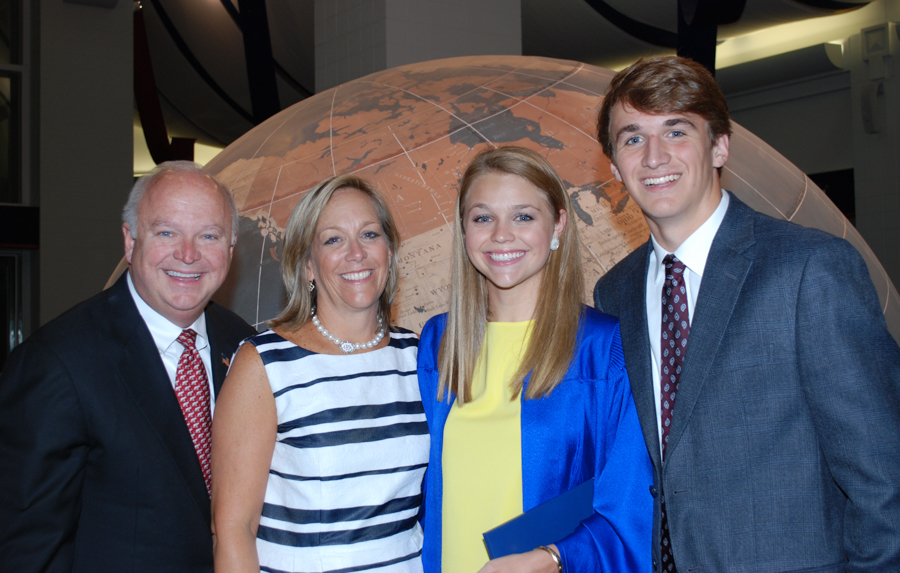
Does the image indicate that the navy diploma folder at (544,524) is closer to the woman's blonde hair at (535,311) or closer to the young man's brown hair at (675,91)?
the woman's blonde hair at (535,311)

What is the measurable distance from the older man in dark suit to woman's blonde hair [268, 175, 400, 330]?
0.64 feet

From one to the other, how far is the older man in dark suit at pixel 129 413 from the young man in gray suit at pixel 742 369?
98 centimetres

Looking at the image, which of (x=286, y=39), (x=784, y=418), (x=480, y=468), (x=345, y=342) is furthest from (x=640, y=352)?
(x=286, y=39)

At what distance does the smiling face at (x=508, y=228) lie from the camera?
5.24 ft

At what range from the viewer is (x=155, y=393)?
5.15 ft

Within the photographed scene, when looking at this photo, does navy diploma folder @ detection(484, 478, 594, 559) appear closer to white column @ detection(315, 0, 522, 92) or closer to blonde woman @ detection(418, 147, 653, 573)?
blonde woman @ detection(418, 147, 653, 573)

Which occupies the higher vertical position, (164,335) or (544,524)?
(164,335)

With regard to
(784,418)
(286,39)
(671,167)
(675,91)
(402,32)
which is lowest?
(784,418)

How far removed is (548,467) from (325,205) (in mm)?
767

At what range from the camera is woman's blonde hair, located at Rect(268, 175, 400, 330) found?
1.65m

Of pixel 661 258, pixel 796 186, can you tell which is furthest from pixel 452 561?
pixel 796 186

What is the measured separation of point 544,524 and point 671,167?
0.76m

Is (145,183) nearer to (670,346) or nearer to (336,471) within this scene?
(336,471)

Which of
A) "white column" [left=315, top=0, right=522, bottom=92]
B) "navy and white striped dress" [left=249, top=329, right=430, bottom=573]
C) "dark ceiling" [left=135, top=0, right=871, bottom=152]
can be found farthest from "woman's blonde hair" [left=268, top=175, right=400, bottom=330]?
"dark ceiling" [left=135, top=0, right=871, bottom=152]
